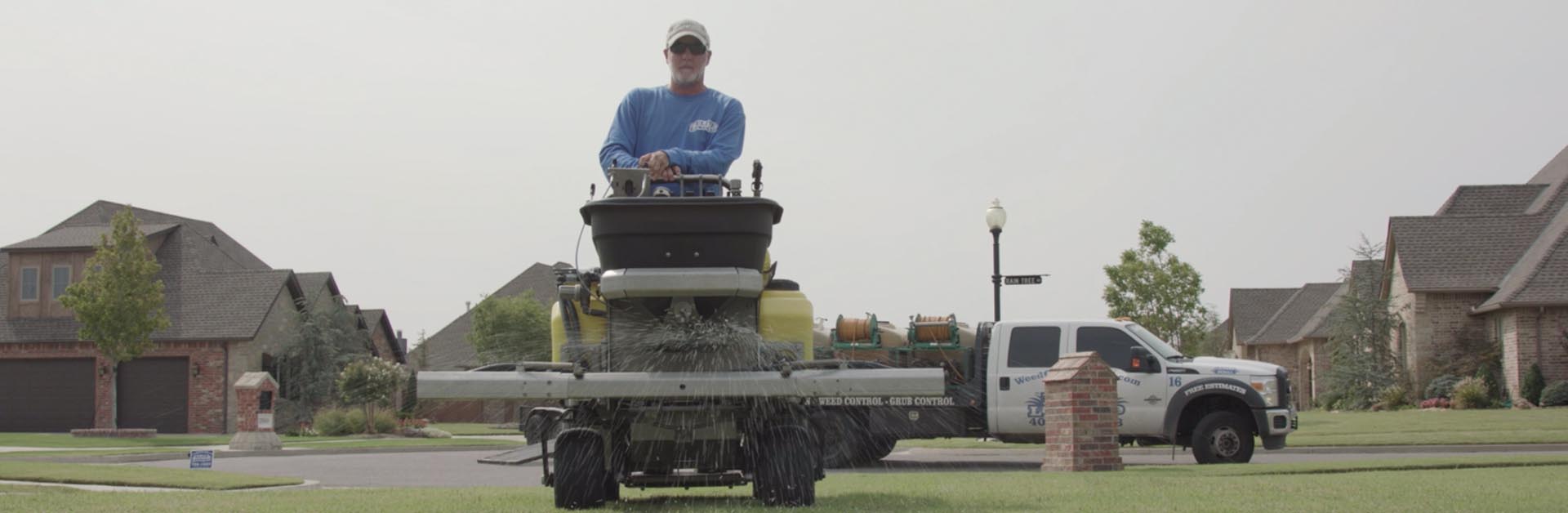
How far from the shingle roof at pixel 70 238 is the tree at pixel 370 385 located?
8.53m

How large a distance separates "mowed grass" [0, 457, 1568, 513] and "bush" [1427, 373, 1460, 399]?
29431 mm

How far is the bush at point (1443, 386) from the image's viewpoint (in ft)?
124

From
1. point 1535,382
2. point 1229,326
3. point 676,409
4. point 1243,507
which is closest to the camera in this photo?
point 676,409

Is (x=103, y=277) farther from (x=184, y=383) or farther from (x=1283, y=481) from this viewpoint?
(x=1283, y=481)

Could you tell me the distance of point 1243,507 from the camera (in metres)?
7.33

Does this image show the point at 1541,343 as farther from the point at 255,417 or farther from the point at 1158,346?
the point at 255,417

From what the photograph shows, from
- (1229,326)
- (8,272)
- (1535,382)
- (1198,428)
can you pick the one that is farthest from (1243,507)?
(1229,326)

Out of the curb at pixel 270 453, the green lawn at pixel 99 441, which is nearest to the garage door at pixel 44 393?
the green lawn at pixel 99 441

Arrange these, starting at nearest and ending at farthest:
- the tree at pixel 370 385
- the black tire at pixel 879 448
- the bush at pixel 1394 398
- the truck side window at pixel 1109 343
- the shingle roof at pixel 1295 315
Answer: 1. the truck side window at pixel 1109 343
2. the black tire at pixel 879 448
3. the tree at pixel 370 385
4. the bush at pixel 1394 398
5. the shingle roof at pixel 1295 315

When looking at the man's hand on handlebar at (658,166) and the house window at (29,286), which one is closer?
the man's hand on handlebar at (658,166)

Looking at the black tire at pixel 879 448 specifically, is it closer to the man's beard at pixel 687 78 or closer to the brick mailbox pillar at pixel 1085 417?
the brick mailbox pillar at pixel 1085 417

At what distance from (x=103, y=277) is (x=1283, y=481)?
3309 centimetres

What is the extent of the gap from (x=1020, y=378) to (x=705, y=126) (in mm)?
9976

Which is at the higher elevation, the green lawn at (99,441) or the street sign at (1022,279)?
the street sign at (1022,279)
